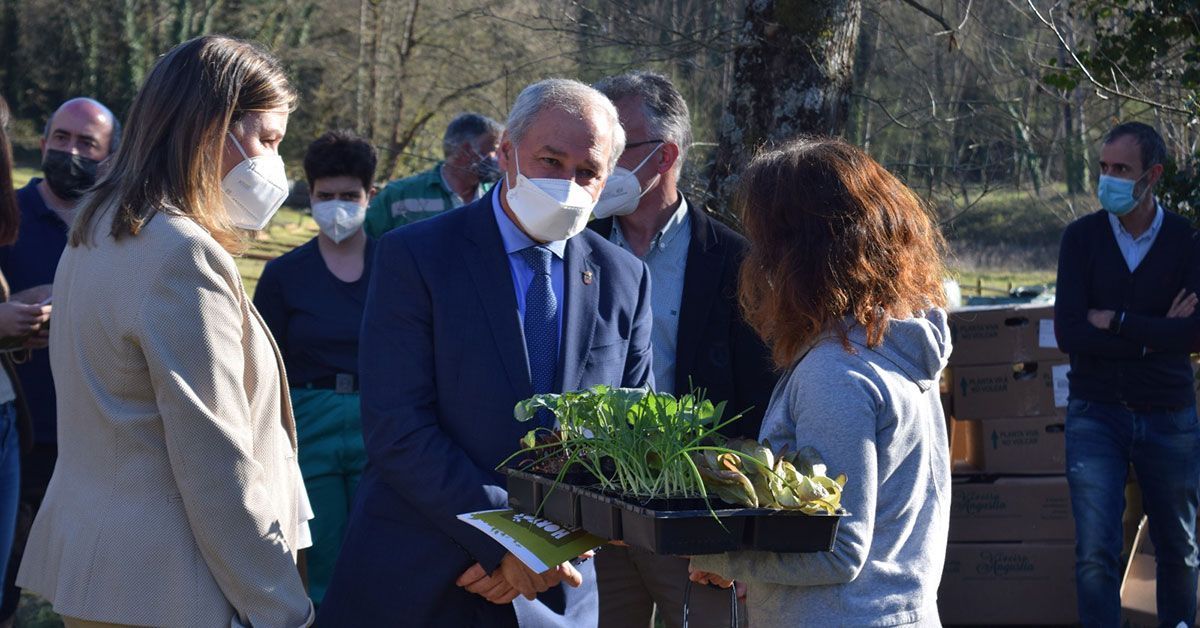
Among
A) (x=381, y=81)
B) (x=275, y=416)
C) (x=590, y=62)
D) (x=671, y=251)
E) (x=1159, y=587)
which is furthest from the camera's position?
(x=381, y=81)

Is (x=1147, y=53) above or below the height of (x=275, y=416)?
above

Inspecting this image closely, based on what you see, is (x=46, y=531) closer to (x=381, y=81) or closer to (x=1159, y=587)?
(x=1159, y=587)

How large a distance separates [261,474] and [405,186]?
172 inches

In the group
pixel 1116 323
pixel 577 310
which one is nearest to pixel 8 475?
pixel 577 310

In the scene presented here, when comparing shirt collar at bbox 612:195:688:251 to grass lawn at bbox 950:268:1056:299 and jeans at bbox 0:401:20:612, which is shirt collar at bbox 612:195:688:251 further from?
grass lawn at bbox 950:268:1056:299

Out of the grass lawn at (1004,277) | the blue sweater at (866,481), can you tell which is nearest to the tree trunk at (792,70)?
the blue sweater at (866,481)

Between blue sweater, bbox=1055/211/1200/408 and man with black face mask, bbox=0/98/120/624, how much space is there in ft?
13.3

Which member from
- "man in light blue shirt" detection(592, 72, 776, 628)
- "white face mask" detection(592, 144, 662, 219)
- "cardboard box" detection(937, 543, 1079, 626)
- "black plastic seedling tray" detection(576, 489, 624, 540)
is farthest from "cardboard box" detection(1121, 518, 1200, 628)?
"black plastic seedling tray" detection(576, 489, 624, 540)

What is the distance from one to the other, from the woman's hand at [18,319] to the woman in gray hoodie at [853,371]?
8.96 ft

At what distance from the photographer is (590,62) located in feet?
19.9

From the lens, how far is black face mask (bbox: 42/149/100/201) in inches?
198

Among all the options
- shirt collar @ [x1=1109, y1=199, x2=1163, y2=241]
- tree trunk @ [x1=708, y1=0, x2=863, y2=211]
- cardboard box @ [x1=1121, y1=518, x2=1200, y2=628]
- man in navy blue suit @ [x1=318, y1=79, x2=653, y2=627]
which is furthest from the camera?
cardboard box @ [x1=1121, y1=518, x2=1200, y2=628]

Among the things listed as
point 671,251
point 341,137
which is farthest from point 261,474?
point 341,137

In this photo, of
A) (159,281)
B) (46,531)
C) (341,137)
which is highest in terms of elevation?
(341,137)
